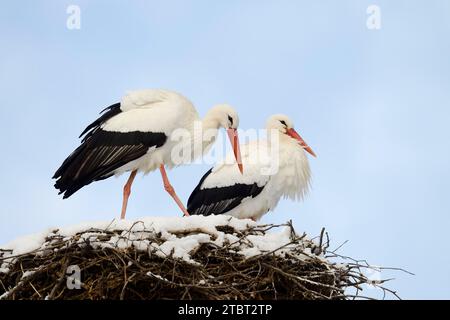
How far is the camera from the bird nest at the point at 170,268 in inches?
271

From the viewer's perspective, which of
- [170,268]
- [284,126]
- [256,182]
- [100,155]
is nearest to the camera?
[170,268]

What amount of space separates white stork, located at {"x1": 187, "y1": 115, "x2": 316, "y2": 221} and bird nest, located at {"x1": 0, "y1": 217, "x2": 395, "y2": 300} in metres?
2.27

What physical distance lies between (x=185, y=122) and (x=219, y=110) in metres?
0.39

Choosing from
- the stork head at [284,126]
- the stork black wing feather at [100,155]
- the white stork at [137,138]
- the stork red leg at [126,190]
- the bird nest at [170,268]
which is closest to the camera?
the bird nest at [170,268]

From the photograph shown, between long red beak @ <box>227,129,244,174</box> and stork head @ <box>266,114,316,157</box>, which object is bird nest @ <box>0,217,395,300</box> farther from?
stork head @ <box>266,114,316,157</box>

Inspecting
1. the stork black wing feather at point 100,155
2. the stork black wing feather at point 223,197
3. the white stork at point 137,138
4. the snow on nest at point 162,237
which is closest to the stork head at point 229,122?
the white stork at point 137,138

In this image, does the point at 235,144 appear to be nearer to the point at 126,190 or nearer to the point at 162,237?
the point at 126,190

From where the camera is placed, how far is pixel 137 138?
9.34 meters

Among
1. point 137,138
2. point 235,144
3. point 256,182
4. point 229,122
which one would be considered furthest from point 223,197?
point 137,138

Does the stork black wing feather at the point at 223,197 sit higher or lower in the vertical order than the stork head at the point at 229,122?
lower

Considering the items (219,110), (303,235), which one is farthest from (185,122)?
(303,235)

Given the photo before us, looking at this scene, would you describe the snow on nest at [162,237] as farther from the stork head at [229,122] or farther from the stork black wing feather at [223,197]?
the stork black wing feather at [223,197]

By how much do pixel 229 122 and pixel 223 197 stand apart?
2.74 feet
